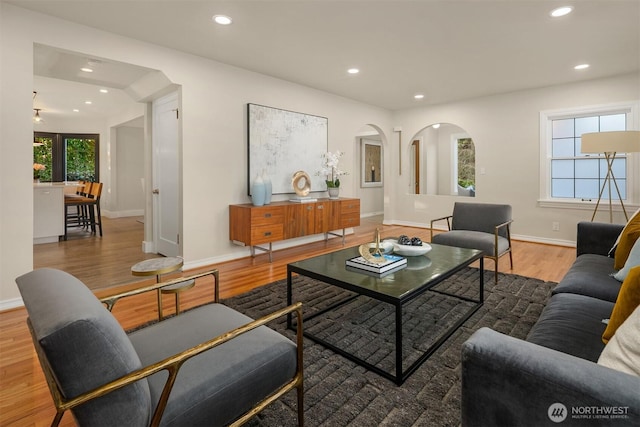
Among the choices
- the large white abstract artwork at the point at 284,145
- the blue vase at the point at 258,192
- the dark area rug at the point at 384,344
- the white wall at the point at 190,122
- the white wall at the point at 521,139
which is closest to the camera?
the dark area rug at the point at 384,344

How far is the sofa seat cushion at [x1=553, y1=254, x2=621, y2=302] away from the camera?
1.88 m

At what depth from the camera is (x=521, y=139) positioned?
551 cm

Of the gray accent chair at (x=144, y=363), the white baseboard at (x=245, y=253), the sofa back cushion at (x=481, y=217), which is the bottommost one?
the white baseboard at (x=245, y=253)

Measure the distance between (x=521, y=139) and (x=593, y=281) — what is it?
422 centimetres

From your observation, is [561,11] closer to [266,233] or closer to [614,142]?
[614,142]

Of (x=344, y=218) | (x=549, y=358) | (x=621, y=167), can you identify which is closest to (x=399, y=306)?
(x=549, y=358)

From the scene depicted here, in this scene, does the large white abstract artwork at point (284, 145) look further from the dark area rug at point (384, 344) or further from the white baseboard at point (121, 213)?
the white baseboard at point (121, 213)

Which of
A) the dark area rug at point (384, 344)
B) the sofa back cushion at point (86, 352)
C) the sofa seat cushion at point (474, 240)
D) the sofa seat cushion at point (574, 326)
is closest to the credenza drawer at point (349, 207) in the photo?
the sofa seat cushion at point (474, 240)

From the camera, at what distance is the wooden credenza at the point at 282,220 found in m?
4.12

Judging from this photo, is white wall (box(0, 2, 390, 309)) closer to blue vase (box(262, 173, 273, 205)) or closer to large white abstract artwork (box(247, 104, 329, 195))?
large white abstract artwork (box(247, 104, 329, 195))

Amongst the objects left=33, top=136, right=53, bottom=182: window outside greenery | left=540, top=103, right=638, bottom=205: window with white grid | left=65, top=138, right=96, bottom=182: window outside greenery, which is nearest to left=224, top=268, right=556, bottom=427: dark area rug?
left=540, top=103, right=638, bottom=205: window with white grid

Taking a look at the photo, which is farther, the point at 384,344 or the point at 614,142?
the point at 614,142

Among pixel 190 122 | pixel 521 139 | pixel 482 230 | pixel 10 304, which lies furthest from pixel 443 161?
pixel 10 304

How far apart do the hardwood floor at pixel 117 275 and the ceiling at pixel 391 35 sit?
2.48 meters
